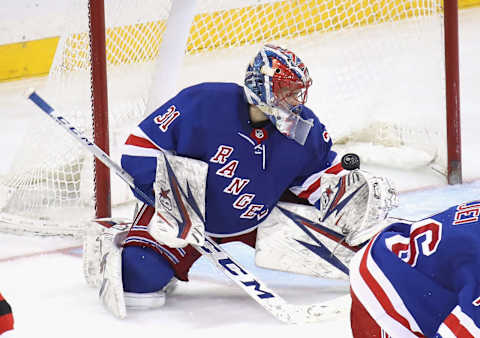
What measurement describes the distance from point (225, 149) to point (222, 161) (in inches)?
1.3

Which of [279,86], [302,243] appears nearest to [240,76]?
[302,243]

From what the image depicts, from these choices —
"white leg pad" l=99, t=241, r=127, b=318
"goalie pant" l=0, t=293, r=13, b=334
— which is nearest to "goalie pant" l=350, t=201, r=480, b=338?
"goalie pant" l=0, t=293, r=13, b=334

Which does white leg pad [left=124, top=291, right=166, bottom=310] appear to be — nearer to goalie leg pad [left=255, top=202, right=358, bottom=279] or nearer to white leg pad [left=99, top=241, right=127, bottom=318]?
white leg pad [left=99, top=241, right=127, bottom=318]

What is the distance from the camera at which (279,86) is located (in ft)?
7.95

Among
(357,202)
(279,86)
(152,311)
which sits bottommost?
(152,311)

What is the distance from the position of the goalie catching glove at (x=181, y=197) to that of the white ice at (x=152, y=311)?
22 centimetres

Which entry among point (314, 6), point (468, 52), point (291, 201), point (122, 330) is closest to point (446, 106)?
point (314, 6)

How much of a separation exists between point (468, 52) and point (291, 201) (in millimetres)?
3604

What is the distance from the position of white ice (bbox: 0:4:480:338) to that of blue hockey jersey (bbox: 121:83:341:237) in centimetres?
24

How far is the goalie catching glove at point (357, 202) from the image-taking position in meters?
2.47

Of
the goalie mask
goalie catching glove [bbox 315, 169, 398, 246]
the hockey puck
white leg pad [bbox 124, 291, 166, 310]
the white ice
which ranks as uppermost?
the goalie mask

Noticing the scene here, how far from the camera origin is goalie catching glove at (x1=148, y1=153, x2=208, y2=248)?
2.46 m

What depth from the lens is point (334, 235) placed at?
267 cm

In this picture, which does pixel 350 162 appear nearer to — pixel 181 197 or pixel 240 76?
pixel 181 197
